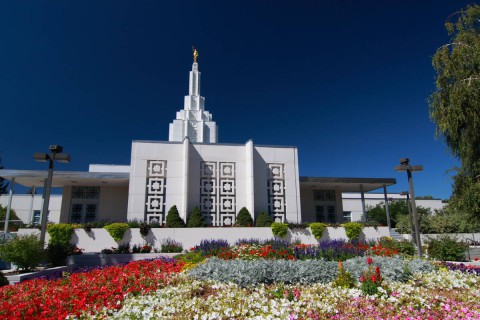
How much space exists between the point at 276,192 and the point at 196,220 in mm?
5554

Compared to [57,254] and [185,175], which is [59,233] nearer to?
[57,254]

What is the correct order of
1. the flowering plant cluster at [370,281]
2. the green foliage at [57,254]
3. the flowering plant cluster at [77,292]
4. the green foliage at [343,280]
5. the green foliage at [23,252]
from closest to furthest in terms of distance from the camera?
the flowering plant cluster at [77,292] < the flowering plant cluster at [370,281] < the green foliage at [343,280] < the green foliage at [23,252] < the green foliage at [57,254]

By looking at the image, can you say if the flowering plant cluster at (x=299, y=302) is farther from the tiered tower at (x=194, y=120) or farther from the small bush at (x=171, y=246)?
the tiered tower at (x=194, y=120)

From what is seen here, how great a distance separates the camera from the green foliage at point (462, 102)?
1002cm

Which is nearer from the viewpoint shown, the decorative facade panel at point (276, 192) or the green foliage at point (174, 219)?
the green foliage at point (174, 219)

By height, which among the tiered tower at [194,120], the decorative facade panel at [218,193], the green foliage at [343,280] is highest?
the tiered tower at [194,120]

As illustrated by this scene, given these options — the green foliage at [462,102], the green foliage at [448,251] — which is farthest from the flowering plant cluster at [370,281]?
the green foliage at [448,251]

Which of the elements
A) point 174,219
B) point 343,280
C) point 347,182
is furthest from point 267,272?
point 347,182

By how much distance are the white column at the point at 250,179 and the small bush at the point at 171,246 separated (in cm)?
494

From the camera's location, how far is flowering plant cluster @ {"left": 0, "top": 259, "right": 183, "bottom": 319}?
4848mm

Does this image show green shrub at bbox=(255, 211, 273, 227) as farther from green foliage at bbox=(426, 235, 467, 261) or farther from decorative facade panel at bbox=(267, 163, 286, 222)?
green foliage at bbox=(426, 235, 467, 261)

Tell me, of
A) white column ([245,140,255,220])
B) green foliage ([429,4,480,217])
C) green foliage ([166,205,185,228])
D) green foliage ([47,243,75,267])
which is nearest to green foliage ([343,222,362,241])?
white column ([245,140,255,220])

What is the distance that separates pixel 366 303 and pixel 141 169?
15238mm

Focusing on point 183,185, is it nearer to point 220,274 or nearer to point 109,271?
point 109,271
